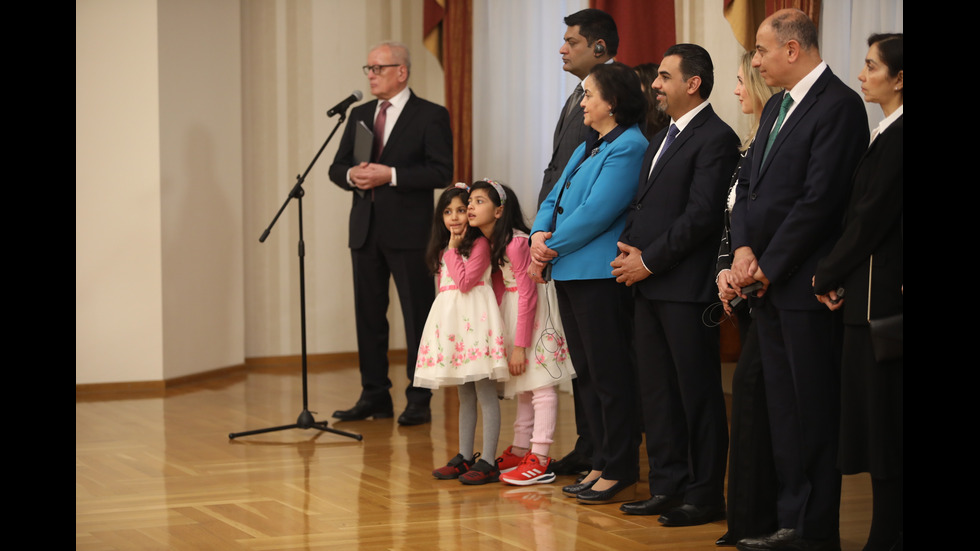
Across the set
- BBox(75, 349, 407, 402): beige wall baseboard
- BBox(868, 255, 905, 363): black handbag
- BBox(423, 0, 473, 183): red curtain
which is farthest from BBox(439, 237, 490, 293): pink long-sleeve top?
BBox(423, 0, 473, 183): red curtain

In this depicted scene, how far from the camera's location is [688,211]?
126 inches

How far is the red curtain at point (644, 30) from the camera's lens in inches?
205

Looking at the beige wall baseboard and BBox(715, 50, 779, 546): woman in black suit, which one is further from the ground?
BBox(715, 50, 779, 546): woman in black suit

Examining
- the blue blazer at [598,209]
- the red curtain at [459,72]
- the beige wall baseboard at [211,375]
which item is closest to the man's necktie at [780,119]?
the blue blazer at [598,209]

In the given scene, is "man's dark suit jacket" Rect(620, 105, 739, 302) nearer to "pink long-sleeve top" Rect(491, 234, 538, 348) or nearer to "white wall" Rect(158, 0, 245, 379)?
"pink long-sleeve top" Rect(491, 234, 538, 348)

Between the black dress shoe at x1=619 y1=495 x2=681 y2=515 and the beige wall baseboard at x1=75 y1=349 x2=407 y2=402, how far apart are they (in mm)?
3259

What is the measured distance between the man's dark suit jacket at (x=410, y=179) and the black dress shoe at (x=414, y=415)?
2.64ft

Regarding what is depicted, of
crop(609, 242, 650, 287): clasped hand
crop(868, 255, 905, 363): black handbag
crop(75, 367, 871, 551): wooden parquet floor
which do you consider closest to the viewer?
crop(868, 255, 905, 363): black handbag

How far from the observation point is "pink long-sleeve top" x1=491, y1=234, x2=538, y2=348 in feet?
12.7

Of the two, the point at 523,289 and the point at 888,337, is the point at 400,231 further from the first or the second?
the point at 888,337

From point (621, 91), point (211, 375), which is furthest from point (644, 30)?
point (211, 375)

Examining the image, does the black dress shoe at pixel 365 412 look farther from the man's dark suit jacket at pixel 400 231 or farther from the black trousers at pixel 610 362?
the black trousers at pixel 610 362


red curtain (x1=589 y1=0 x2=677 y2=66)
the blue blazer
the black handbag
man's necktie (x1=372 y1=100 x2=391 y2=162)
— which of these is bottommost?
the black handbag

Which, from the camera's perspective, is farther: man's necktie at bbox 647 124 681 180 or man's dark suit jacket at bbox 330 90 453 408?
man's dark suit jacket at bbox 330 90 453 408
